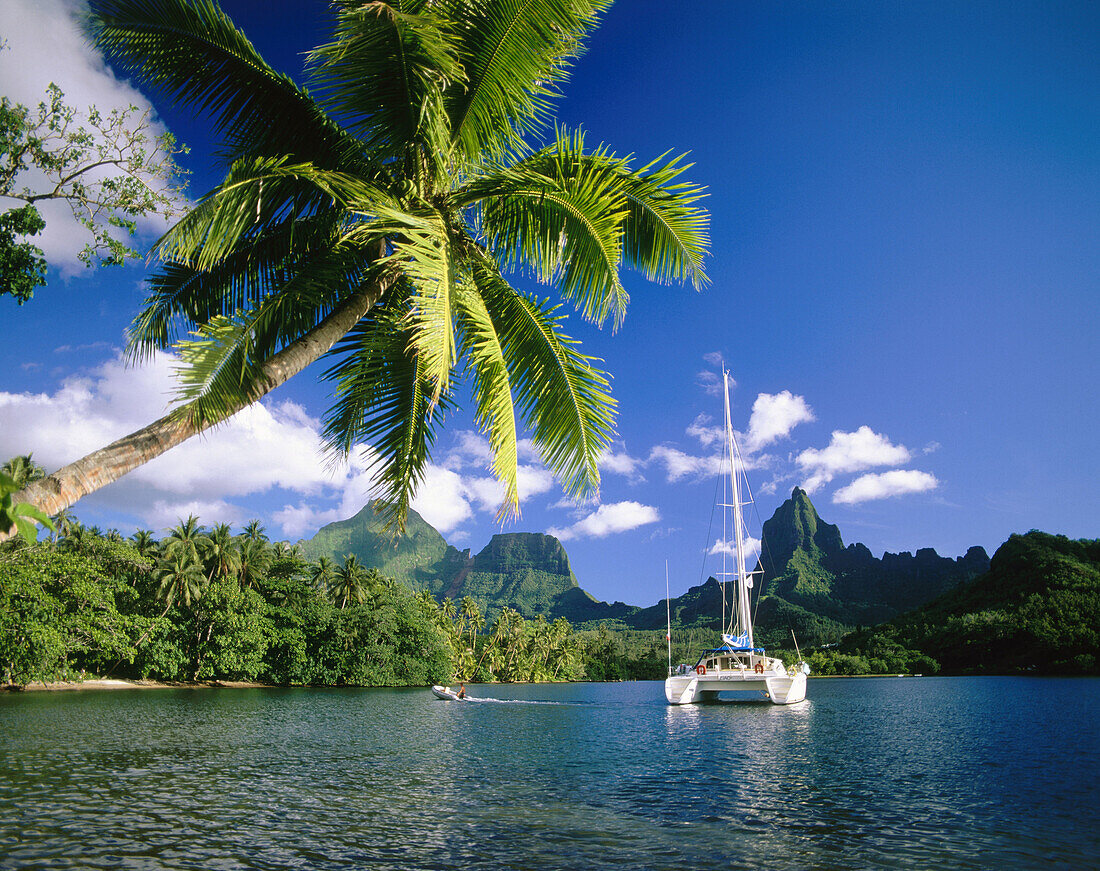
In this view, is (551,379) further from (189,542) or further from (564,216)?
(189,542)

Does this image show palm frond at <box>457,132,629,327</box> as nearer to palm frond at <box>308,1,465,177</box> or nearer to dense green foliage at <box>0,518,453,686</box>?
palm frond at <box>308,1,465,177</box>

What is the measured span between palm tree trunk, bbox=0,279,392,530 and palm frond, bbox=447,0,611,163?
1.31 meters

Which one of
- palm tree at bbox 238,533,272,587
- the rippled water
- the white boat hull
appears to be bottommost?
the white boat hull

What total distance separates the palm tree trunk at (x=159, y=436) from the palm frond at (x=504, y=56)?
1310mm

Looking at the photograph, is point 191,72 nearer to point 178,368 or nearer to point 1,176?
point 178,368

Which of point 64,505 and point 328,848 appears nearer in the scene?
point 64,505

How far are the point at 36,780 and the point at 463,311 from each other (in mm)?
14426

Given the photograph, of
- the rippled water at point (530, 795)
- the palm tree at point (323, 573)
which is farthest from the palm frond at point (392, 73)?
the palm tree at point (323, 573)

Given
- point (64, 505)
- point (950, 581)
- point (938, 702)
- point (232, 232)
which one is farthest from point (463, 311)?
point (950, 581)

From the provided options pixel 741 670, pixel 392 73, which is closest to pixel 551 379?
pixel 392 73

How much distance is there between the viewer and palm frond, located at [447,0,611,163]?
4.51 m

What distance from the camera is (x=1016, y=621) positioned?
78.9 meters

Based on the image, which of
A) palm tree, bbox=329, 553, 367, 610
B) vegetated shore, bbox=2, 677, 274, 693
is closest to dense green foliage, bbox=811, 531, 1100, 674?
palm tree, bbox=329, 553, 367, 610

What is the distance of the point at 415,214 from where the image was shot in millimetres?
4496
